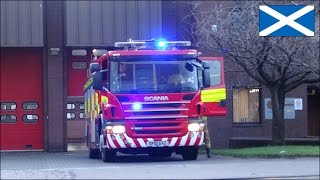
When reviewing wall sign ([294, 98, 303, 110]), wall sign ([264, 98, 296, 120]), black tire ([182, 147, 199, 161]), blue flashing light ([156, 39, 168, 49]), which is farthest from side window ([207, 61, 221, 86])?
wall sign ([294, 98, 303, 110])

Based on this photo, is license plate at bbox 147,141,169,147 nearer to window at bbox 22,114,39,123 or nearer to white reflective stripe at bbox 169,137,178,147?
white reflective stripe at bbox 169,137,178,147

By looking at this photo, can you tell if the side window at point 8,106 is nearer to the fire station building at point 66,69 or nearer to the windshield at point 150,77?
the fire station building at point 66,69

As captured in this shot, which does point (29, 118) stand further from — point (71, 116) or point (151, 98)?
point (151, 98)

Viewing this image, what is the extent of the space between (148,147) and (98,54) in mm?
3946

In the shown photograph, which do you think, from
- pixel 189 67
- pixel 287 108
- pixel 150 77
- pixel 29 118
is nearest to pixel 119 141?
pixel 150 77

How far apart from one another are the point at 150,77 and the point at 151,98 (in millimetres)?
587

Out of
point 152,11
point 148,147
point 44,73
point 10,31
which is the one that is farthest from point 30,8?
point 148,147

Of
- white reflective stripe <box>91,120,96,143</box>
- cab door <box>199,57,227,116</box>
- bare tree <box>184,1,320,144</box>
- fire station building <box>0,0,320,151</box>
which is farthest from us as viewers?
fire station building <box>0,0,320,151</box>

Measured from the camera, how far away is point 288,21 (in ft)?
28.2

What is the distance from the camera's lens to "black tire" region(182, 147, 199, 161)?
657 inches

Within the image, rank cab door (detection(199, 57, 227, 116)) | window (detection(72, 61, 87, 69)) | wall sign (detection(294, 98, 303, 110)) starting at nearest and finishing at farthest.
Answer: cab door (detection(199, 57, 227, 116)) < wall sign (detection(294, 98, 303, 110)) < window (detection(72, 61, 87, 69))

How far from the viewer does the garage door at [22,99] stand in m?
26.2

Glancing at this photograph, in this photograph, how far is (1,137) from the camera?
26.2 m

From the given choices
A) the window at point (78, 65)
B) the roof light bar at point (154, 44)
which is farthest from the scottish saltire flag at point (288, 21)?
the window at point (78, 65)
